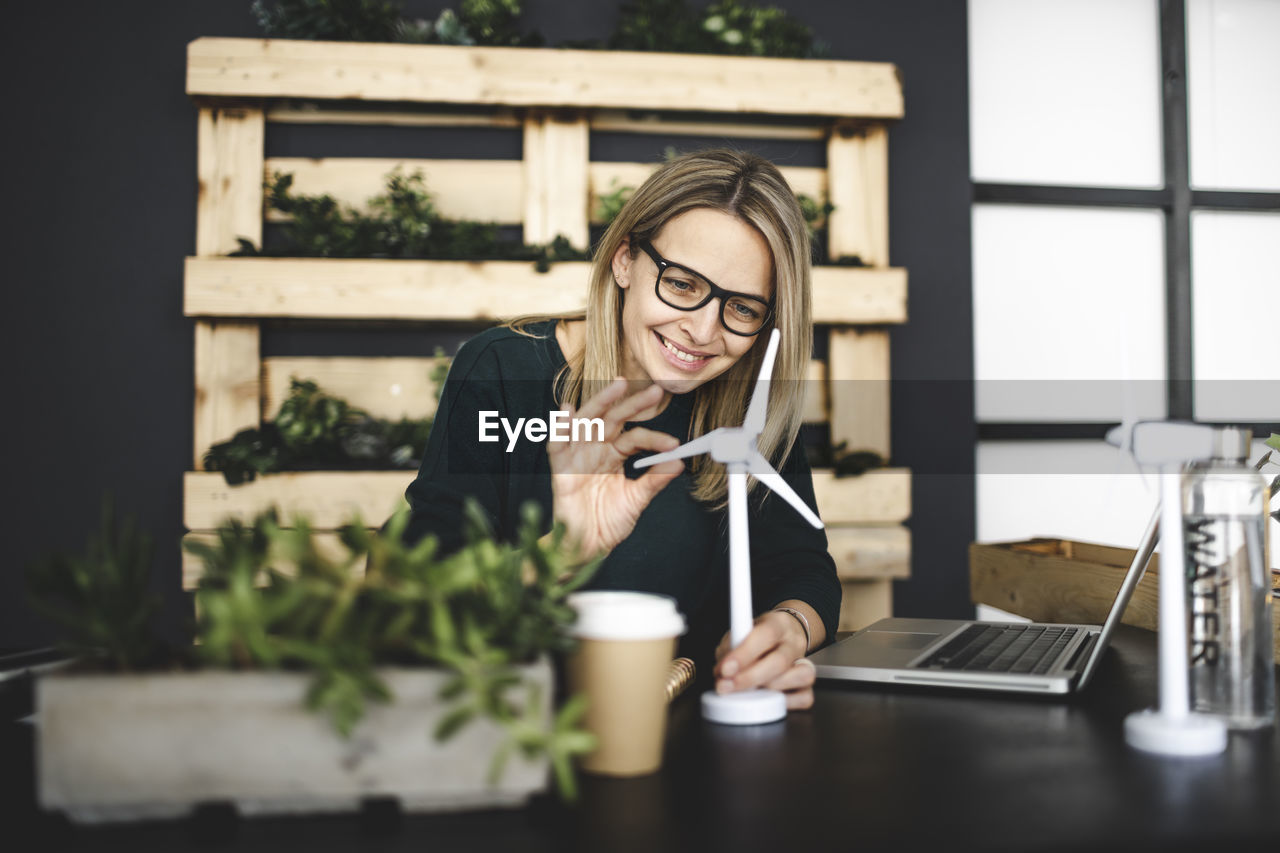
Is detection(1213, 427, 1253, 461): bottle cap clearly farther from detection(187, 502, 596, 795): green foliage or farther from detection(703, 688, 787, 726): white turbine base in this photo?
detection(187, 502, 596, 795): green foliage

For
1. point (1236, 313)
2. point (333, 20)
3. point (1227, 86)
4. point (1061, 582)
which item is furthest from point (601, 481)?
point (1227, 86)

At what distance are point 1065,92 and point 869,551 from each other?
2.10 metres

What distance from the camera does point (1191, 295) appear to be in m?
3.66

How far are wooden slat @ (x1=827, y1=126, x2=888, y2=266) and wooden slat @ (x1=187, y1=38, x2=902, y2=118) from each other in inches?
5.1

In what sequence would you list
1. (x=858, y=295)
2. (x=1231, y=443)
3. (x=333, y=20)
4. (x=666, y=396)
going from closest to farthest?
(x=1231, y=443)
(x=666, y=396)
(x=333, y=20)
(x=858, y=295)

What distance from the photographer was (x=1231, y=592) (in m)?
0.84

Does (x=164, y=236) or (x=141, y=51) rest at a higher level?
(x=141, y=51)

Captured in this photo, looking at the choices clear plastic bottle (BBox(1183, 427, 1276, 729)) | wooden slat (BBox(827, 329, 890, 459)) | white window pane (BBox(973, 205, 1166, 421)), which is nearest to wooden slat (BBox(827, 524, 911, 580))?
wooden slat (BBox(827, 329, 890, 459))

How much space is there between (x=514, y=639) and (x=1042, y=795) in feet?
1.33

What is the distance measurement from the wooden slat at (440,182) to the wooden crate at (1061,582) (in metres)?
1.90

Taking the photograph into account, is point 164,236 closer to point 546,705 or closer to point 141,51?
point 141,51

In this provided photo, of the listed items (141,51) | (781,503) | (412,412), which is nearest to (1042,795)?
(781,503)

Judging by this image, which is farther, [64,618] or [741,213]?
[741,213]

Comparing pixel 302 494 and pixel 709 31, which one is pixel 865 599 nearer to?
pixel 302 494
